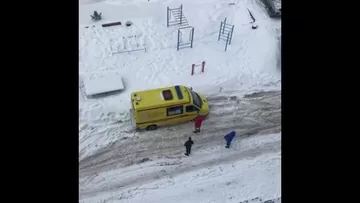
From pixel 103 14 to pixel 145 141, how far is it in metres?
6.32

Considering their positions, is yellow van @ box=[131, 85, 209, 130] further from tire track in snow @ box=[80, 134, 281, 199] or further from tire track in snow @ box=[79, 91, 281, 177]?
tire track in snow @ box=[80, 134, 281, 199]

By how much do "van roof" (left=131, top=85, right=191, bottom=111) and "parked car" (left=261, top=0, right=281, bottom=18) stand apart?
19.2ft

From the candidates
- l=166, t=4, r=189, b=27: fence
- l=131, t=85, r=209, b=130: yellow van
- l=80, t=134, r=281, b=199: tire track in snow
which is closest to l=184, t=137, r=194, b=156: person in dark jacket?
l=80, t=134, r=281, b=199: tire track in snow

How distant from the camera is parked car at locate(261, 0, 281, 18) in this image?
20172 mm

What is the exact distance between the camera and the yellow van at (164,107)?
16.0m

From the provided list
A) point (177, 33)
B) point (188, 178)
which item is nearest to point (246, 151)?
point (188, 178)

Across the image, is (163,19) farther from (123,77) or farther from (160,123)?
(160,123)

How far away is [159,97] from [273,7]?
6.93 m

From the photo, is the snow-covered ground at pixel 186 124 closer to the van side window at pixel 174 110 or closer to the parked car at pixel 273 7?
the parked car at pixel 273 7

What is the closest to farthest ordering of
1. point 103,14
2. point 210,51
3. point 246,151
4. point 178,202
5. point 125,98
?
1. point 178,202
2. point 246,151
3. point 125,98
4. point 210,51
5. point 103,14

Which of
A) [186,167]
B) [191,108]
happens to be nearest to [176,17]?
[191,108]

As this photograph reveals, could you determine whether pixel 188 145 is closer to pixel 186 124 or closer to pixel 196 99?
pixel 186 124

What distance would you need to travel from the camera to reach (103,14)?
19922 millimetres

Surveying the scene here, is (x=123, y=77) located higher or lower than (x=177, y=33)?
lower
